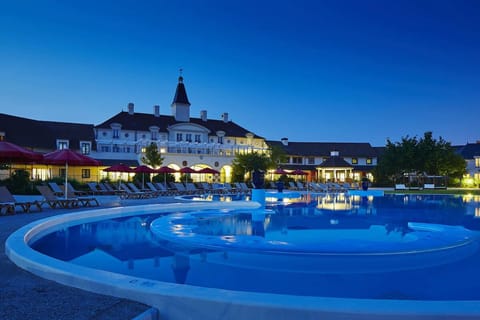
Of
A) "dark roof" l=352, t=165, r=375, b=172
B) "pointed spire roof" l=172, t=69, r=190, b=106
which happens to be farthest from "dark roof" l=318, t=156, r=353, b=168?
"pointed spire roof" l=172, t=69, r=190, b=106

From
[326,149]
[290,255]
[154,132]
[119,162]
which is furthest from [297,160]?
[290,255]

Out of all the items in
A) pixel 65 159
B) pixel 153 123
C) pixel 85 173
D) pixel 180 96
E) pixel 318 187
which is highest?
pixel 180 96

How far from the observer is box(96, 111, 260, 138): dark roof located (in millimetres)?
44688

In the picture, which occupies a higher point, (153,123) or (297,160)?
(153,123)

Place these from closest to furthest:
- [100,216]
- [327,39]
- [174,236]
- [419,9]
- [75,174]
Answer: [174,236]
[100,216]
[419,9]
[327,39]
[75,174]

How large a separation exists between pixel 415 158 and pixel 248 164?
18.7 meters

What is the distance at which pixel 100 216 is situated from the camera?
13719 mm

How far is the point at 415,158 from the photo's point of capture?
4228 centimetres

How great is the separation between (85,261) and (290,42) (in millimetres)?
29678

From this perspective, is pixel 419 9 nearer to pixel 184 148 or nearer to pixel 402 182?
pixel 402 182

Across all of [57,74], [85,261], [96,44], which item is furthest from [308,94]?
[85,261]

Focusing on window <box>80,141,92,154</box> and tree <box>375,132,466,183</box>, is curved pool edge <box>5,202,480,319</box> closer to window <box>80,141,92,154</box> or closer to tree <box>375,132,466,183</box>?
window <box>80,141,92,154</box>

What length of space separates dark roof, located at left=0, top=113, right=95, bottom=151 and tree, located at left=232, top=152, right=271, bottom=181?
53.9ft

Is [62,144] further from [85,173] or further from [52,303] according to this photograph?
[52,303]
